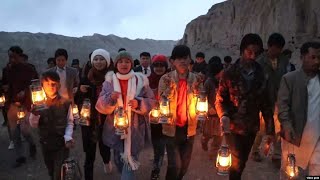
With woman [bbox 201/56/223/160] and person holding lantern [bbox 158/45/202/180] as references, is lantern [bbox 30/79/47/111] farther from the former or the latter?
woman [bbox 201/56/223/160]

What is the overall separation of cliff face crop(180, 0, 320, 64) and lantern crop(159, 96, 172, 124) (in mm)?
13522

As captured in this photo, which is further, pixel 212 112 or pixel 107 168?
pixel 212 112

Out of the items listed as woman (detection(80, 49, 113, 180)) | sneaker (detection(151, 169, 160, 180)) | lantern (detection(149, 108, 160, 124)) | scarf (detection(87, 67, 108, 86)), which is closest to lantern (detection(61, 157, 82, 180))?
woman (detection(80, 49, 113, 180))

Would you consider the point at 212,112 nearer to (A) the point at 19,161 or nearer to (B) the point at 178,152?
(B) the point at 178,152

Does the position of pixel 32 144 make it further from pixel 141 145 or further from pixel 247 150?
pixel 247 150

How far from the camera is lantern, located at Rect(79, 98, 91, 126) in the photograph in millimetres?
5383

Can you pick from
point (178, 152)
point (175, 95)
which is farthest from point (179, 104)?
point (178, 152)

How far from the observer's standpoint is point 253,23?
25.7 meters

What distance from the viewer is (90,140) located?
5.46m

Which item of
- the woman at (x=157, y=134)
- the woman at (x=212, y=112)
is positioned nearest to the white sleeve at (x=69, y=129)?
the woman at (x=157, y=134)

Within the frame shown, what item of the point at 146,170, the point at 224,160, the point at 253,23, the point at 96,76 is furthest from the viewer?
the point at 253,23

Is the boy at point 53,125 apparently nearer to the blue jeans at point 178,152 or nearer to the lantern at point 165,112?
the lantern at point 165,112

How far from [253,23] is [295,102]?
2257cm

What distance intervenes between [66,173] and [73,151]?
431 cm
